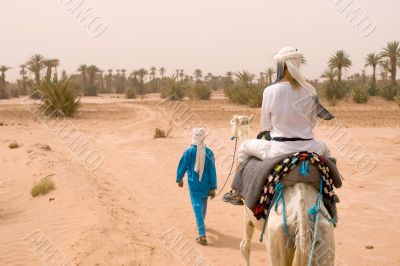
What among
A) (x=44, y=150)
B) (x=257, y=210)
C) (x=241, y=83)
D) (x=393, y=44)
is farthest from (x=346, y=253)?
(x=393, y=44)

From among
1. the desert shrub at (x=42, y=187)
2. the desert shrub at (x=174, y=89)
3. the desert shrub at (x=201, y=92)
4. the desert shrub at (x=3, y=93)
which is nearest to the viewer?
the desert shrub at (x=42, y=187)

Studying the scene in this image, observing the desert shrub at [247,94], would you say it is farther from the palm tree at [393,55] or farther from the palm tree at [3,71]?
the palm tree at [3,71]

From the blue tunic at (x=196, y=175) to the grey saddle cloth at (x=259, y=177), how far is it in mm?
1979

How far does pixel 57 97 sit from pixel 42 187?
17.1 meters

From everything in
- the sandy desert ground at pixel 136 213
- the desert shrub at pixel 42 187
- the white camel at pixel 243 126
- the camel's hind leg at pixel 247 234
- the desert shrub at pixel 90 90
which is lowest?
the sandy desert ground at pixel 136 213

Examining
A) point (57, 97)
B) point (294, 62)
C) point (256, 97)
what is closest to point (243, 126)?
point (294, 62)

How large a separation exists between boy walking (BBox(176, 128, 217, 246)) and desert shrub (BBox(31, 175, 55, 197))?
3594mm

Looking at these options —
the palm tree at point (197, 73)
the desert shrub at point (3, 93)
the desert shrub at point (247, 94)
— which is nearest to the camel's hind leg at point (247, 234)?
the desert shrub at point (247, 94)

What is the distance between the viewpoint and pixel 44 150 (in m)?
12.5

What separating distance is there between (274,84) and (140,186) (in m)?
6.64

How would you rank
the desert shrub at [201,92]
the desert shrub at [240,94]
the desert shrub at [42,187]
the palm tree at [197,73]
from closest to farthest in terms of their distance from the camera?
the desert shrub at [42,187], the desert shrub at [240,94], the desert shrub at [201,92], the palm tree at [197,73]

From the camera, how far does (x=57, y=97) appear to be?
24.2 metres

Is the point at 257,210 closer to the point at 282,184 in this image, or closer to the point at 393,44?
the point at 282,184

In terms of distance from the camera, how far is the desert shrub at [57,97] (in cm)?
2383
